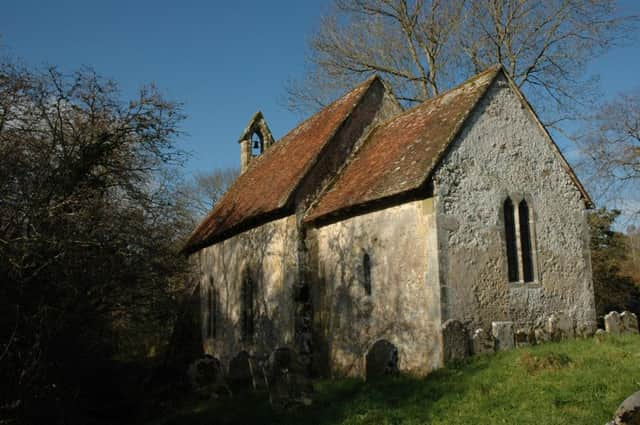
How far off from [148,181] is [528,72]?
16457 millimetres

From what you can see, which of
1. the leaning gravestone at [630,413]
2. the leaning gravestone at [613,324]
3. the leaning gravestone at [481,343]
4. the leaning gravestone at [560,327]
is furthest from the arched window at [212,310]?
the leaning gravestone at [630,413]

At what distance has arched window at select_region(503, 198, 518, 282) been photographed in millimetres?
12414

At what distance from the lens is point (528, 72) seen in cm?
2348

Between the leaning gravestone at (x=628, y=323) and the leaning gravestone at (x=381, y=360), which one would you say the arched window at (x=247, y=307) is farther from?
the leaning gravestone at (x=628, y=323)

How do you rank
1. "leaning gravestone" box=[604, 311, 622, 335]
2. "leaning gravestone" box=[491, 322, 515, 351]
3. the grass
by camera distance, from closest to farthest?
the grass < "leaning gravestone" box=[491, 322, 515, 351] < "leaning gravestone" box=[604, 311, 622, 335]

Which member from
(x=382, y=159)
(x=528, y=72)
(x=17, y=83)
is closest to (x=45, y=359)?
(x=17, y=83)

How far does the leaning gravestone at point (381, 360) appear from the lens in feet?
36.5

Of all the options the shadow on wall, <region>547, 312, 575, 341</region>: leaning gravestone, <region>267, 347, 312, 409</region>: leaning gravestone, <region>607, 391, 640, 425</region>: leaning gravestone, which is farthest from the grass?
<region>607, 391, 640, 425</region>: leaning gravestone

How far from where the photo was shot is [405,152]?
1323 centimetres

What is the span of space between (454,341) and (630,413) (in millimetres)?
6068

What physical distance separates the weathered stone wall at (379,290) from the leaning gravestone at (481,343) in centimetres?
68

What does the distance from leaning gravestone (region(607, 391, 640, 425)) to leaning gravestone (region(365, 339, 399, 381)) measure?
6454 mm

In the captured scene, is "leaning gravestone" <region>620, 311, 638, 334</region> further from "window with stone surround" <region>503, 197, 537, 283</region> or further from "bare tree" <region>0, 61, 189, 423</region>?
"bare tree" <region>0, 61, 189, 423</region>

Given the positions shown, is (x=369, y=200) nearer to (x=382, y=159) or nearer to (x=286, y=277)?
(x=382, y=159)
